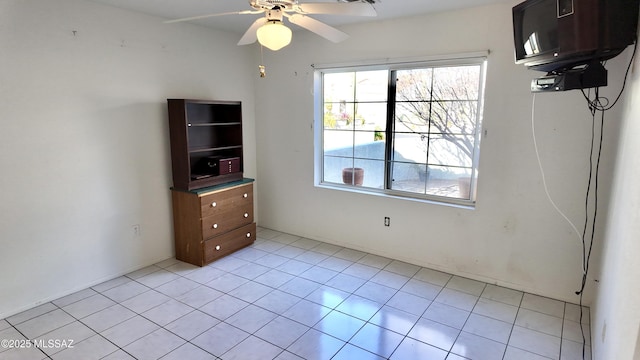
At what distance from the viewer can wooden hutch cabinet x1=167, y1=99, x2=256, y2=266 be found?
3410mm

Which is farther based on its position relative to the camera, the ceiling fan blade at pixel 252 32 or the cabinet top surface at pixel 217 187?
the cabinet top surface at pixel 217 187

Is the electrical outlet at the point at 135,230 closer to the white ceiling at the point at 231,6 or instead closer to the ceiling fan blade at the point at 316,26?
the white ceiling at the point at 231,6

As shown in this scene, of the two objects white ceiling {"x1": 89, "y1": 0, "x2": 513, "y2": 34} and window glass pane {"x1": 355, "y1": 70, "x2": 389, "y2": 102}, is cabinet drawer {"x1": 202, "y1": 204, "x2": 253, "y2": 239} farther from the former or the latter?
white ceiling {"x1": 89, "y1": 0, "x2": 513, "y2": 34}

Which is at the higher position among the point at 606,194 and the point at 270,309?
the point at 606,194

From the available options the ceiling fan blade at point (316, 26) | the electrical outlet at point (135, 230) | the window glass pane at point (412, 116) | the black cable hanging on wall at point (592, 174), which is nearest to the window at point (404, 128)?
the window glass pane at point (412, 116)

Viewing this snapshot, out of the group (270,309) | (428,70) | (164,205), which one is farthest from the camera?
(164,205)

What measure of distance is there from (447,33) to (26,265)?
3900 millimetres

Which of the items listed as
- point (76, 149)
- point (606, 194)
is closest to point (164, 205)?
point (76, 149)

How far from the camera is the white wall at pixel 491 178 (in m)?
2.72

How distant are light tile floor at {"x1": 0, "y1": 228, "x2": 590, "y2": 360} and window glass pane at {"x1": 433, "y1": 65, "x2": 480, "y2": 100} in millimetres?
1691

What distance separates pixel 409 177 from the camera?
359 cm

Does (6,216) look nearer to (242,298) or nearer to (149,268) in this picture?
(149,268)

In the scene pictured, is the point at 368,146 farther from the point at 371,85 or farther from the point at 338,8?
the point at 338,8

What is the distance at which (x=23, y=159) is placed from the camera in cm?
258
